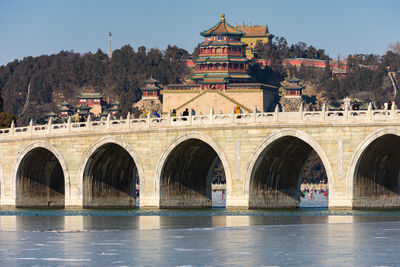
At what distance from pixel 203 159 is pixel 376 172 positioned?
1475 cm

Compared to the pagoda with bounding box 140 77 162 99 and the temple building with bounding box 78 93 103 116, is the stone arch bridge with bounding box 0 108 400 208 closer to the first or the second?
the pagoda with bounding box 140 77 162 99

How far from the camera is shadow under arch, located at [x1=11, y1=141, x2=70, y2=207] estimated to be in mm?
75500

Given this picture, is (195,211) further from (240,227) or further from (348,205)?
(240,227)

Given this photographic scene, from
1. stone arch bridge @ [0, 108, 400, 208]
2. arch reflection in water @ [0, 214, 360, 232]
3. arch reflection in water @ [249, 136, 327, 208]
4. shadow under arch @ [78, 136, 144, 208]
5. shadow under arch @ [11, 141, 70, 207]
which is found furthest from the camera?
shadow under arch @ [11, 141, 70, 207]

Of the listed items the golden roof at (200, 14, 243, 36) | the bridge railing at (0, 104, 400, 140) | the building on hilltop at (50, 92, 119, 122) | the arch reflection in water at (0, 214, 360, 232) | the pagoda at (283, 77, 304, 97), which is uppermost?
the golden roof at (200, 14, 243, 36)

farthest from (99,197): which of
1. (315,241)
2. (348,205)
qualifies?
(315,241)

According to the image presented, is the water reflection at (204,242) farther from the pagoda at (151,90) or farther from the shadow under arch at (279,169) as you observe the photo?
the pagoda at (151,90)

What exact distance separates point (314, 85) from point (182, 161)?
4851 inches

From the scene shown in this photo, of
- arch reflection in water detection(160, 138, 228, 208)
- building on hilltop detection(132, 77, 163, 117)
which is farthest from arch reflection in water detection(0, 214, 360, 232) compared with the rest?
building on hilltop detection(132, 77, 163, 117)

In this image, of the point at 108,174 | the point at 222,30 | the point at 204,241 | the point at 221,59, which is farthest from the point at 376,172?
the point at 222,30

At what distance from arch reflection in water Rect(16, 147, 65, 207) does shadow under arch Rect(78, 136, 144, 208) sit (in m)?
5.91

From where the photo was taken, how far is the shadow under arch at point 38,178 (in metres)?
75.5

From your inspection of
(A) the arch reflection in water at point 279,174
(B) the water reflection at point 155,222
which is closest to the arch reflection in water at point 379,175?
(A) the arch reflection in water at point 279,174

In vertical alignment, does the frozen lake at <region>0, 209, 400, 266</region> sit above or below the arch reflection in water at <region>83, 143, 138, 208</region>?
below
